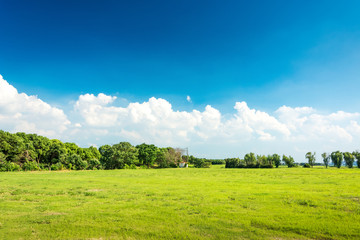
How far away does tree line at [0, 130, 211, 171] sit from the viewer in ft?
180

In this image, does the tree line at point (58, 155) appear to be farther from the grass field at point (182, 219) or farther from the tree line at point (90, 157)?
the grass field at point (182, 219)

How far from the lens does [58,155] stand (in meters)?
68.6

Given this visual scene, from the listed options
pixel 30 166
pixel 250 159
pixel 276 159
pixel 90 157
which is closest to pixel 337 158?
pixel 276 159

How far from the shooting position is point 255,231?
8.53 m

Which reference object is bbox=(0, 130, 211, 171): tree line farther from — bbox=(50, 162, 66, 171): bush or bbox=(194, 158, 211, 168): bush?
bbox=(194, 158, 211, 168): bush

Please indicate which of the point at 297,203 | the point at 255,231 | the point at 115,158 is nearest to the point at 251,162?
the point at 115,158

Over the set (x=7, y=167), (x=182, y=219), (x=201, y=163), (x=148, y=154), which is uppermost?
(x=148, y=154)

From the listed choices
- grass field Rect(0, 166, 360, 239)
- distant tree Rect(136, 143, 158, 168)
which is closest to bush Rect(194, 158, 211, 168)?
distant tree Rect(136, 143, 158, 168)

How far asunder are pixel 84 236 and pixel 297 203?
12823 mm

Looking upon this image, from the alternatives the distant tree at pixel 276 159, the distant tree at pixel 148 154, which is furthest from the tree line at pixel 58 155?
the distant tree at pixel 276 159

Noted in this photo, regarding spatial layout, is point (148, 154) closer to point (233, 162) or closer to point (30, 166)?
point (233, 162)

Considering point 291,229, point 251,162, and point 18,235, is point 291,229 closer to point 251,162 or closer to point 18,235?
point 18,235

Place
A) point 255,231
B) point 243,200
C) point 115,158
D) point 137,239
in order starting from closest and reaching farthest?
point 137,239 → point 255,231 → point 243,200 → point 115,158

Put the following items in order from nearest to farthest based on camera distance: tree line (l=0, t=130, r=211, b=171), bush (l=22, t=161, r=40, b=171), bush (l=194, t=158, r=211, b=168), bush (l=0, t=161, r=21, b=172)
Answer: bush (l=0, t=161, r=21, b=172) < bush (l=22, t=161, r=40, b=171) < tree line (l=0, t=130, r=211, b=171) < bush (l=194, t=158, r=211, b=168)
